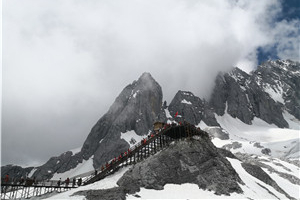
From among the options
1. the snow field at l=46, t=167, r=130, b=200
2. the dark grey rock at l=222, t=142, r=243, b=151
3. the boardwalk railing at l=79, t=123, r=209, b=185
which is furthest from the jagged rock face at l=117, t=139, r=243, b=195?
the dark grey rock at l=222, t=142, r=243, b=151

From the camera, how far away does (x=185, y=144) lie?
4691 centimetres

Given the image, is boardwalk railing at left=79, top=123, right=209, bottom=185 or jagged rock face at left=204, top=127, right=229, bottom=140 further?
jagged rock face at left=204, top=127, right=229, bottom=140

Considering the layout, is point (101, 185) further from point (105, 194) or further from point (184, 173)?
point (184, 173)

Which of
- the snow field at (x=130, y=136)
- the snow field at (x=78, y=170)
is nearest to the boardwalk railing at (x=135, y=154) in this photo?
the snow field at (x=130, y=136)

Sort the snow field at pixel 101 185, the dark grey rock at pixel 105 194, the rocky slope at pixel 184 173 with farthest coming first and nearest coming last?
the rocky slope at pixel 184 173 < the snow field at pixel 101 185 < the dark grey rock at pixel 105 194

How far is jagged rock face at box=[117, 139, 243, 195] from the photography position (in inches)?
1508

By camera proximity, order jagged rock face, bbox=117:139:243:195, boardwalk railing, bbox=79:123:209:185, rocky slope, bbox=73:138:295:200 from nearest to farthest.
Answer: rocky slope, bbox=73:138:295:200, jagged rock face, bbox=117:139:243:195, boardwalk railing, bbox=79:123:209:185

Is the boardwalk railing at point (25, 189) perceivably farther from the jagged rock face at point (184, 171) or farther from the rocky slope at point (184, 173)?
the jagged rock face at point (184, 171)

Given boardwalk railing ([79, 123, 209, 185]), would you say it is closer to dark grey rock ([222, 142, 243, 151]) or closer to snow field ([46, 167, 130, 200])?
snow field ([46, 167, 130, 200])

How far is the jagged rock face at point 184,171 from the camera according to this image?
126 ft

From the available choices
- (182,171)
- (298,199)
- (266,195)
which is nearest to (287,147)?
(298,199)

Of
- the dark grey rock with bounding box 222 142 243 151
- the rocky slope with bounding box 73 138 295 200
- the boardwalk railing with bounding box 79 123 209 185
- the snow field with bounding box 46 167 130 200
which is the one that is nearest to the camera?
the snow field with bounding box 46 167 130 200

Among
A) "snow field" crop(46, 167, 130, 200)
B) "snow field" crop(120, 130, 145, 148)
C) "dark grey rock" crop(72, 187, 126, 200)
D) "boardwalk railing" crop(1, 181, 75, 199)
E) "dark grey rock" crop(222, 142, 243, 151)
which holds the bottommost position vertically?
"dark grey rock" crop(72, 187, 126, 200)

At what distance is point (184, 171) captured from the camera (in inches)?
1656
